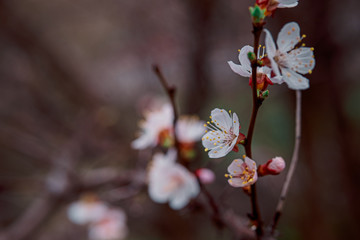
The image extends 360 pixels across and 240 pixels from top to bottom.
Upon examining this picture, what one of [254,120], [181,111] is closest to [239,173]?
[254,120]

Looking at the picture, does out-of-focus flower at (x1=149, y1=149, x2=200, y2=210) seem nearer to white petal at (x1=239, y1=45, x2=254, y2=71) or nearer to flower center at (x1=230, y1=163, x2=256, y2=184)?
flower center at (x1=230, y1=163, x2=256, y2=184)

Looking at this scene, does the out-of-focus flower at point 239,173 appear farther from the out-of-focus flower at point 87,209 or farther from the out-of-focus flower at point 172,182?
the out-of-focus flower at point 87,209

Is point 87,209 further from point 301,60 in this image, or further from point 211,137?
point 301,60

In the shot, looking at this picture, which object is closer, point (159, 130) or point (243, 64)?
point (243, 64)

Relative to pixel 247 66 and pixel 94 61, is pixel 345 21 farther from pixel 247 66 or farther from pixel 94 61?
pixel 94 61

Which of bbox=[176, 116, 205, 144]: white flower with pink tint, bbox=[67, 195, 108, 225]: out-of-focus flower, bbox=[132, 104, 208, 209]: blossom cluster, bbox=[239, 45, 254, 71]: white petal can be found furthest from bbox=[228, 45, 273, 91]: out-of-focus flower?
bbox=[67, 195, 108, 225]: out-of-focus flower

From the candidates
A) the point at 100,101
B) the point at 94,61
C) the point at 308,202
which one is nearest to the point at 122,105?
the point at 100,101
